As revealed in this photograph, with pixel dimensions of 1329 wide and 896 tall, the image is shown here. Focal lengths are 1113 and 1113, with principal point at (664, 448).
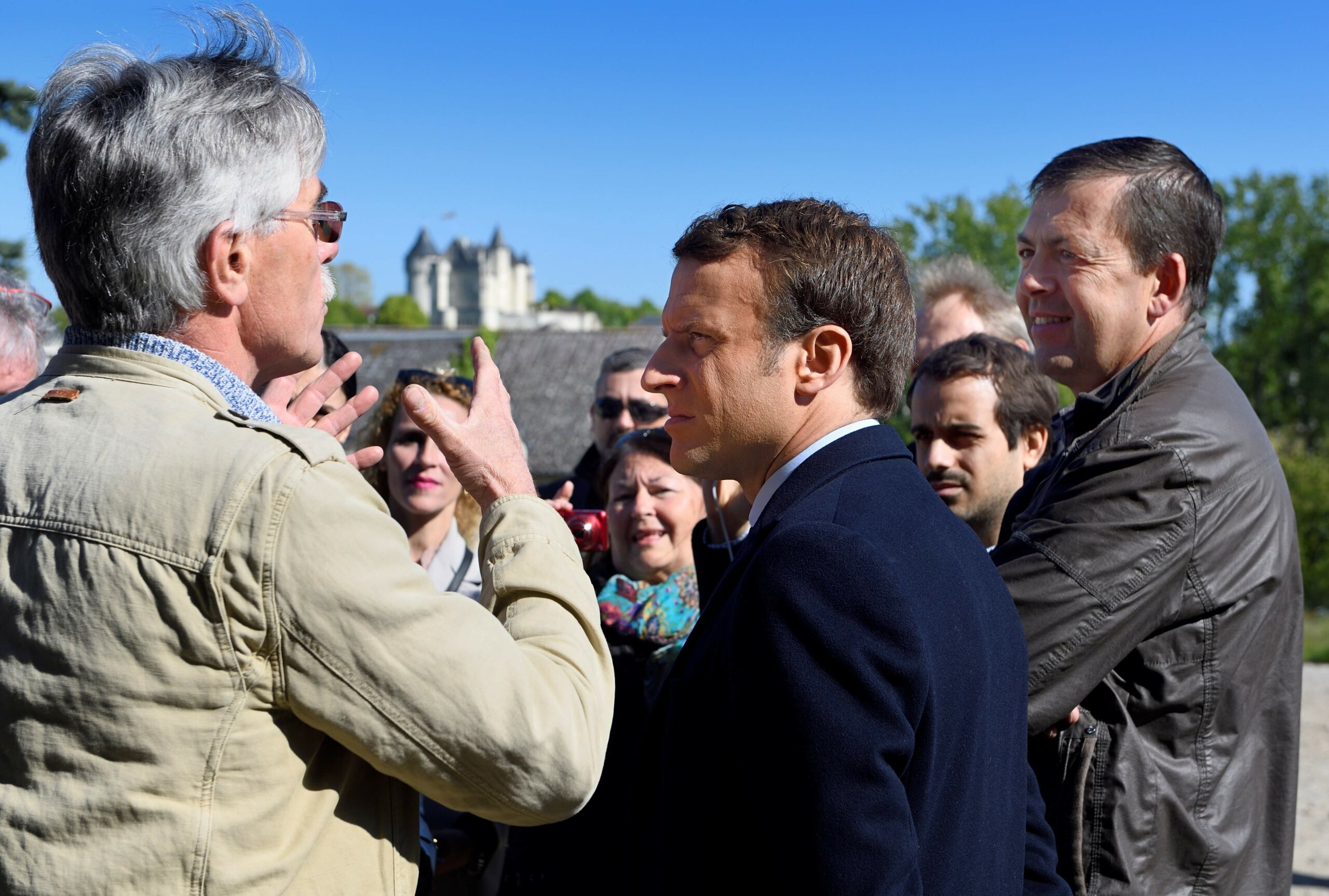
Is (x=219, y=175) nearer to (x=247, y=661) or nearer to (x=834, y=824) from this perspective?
(x=247, y=661)

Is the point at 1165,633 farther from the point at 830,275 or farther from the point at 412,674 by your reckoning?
the point at 412,674

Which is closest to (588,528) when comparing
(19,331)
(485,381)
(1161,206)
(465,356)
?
(485,381)

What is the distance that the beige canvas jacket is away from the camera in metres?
1.40

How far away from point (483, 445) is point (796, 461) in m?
0.53

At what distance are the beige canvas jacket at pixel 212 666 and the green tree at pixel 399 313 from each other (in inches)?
4464

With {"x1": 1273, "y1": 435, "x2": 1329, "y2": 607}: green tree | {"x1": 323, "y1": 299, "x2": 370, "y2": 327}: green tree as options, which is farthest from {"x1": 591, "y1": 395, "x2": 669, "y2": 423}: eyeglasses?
{"x1": 323, "y1": 299, "x2": 370, "y2": 327}: green tree

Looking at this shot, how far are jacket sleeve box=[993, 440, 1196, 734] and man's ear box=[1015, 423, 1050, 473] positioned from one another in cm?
122

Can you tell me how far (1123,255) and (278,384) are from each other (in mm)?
2047

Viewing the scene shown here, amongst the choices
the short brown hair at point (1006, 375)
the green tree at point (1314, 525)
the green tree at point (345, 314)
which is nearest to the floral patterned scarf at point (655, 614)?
the short brown hair at point (1006, 375)

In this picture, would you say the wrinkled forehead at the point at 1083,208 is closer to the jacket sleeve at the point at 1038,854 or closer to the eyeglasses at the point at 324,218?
the jacket sleeve at the point at 1038,854

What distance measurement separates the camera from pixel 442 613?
1466 millimetres

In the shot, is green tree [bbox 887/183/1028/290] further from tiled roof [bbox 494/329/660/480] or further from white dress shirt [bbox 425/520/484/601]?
white dress shirt [bbox 425/520/484/601]

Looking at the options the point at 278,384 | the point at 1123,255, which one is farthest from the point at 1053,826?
the point at 278,384

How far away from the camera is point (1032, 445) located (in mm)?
3715
